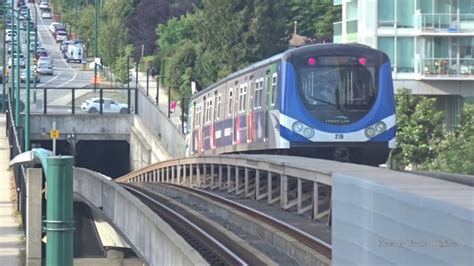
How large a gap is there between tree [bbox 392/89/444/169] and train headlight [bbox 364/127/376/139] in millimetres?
17055

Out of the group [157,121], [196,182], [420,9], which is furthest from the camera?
[157,121]

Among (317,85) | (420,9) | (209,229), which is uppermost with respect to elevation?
(420,9)

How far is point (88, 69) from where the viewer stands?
401 feet

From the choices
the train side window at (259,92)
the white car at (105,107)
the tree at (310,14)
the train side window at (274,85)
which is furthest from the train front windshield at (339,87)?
the tree at (310,14)

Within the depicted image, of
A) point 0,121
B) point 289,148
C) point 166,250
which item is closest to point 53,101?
point 0,121

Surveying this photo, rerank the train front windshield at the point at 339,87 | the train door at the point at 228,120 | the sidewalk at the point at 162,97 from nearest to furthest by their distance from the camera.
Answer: the train front windshield at the point at 339,87 < the train door at the point at 228,120 < the sidewalk at the point at 162,97

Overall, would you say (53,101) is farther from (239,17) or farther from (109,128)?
(109,128)

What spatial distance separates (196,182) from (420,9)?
21.7 metres

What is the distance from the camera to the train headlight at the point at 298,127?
27959mm

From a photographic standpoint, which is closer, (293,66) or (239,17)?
(293,66)

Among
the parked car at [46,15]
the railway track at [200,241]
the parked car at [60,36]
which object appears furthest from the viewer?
the parked car at [46,15]

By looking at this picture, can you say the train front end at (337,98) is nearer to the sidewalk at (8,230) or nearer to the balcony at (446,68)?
the sidewalk at (8,230)

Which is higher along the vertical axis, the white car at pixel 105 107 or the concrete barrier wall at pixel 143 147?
the white car at pixel 105 107

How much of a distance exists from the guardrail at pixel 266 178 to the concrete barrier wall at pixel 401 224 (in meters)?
9.89
